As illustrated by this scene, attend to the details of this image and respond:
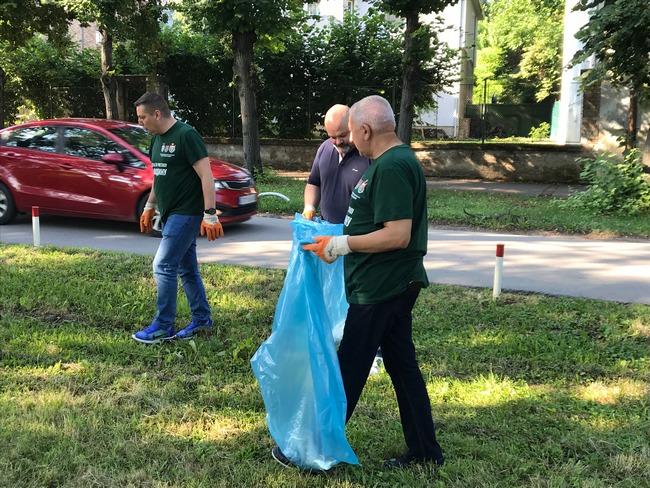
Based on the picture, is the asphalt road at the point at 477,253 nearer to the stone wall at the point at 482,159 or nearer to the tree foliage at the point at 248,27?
the tree foliage at the point at 248,27

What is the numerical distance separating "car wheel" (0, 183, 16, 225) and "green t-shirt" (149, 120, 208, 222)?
651 centimetres

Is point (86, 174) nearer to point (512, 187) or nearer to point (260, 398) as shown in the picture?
point (260, 398)

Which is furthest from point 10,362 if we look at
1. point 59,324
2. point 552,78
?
point 552,78

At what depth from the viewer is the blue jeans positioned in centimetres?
467

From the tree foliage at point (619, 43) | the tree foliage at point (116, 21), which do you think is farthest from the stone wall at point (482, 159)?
the tree foliage at point (619, 43)

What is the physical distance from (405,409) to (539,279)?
14.0 ft

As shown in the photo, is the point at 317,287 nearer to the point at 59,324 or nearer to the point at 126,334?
the point at 126,334

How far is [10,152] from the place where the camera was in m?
9.98

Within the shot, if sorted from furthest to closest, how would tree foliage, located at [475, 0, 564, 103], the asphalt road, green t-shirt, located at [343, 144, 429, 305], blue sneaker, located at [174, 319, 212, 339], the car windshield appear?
tree foliage, located at [475, 0, 564, 103], the car windshield, the asphalt road, blue sneaker, located at [174, 319, 212, 339], green t-shirt, located at [343, 144, 429, 305]

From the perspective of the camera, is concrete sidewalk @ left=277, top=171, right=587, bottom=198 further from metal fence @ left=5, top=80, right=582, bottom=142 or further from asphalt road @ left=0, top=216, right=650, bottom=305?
asphalt road @ left=0, top=216, right=650, bottom=305

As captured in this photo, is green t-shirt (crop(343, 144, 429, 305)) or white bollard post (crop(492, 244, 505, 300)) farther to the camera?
white bollard post (crop(492, 244, 505, 300))

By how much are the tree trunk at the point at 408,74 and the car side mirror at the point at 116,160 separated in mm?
7245

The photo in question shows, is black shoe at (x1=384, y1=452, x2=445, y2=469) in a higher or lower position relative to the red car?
lower

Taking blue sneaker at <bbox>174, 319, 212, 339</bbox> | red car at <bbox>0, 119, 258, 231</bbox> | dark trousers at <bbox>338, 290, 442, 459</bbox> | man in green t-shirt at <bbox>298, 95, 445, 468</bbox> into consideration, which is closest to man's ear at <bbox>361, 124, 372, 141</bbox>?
man in green t-shirt at <bbox>298, 95, 445, 468</bbox>
